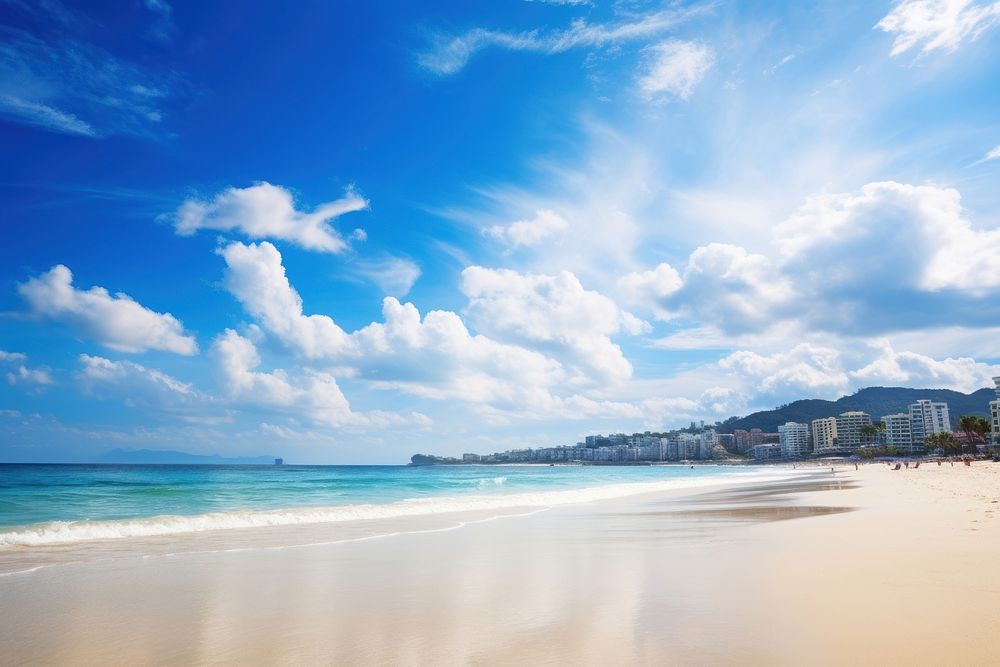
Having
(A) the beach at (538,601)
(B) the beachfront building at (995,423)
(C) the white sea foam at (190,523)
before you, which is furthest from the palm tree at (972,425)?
(A) the beach at (538,601)

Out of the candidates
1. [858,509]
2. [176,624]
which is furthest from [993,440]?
[176,624]

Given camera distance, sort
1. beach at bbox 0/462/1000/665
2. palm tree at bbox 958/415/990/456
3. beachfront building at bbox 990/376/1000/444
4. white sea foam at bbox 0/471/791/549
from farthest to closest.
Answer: beachfront building at bbox 990/376/1000/444 < palm tree at bbox 958/415/990/456 < white sea foam at bbox 0/471/791/549 < beach at bbox 0/462/1000/665

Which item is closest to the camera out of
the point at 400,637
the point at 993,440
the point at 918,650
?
the point at 918,650

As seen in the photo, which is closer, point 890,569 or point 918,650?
point 918,650

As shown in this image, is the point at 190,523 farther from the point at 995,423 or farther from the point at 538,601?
the point at 995,423

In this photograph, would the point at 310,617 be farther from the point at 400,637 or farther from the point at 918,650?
the point at 918,650

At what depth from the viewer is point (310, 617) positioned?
7285 millimetres

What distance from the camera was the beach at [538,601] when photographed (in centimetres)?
559

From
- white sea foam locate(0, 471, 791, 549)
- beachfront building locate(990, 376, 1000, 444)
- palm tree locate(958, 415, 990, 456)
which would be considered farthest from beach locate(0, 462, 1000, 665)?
beachfront building locate(990, 376, 1000, 444)

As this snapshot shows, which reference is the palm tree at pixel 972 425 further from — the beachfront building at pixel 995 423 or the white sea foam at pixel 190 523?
the white sea foam at pixel 190 523

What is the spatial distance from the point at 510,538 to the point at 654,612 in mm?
8747

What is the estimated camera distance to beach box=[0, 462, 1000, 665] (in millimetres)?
5594

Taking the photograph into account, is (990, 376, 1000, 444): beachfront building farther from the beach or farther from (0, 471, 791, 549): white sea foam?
the beach

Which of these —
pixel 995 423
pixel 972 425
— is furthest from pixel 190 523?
pixel 995 423
